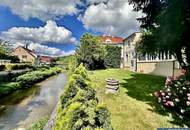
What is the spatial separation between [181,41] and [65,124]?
10.2 metres

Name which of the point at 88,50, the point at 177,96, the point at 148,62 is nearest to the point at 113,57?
the point at 88,50

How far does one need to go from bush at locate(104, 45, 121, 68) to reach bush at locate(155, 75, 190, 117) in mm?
33580

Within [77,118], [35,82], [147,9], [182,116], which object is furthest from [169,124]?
[35,82]

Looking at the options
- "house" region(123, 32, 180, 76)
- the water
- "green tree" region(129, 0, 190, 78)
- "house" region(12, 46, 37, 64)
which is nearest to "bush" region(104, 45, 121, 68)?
"house" region(123, 32, 180, 76)

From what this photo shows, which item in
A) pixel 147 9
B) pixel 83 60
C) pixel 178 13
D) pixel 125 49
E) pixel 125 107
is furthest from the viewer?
pixel 125 49

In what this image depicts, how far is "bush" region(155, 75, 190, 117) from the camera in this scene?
24.6ft

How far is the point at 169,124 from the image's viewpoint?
7.31m

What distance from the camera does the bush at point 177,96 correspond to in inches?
296

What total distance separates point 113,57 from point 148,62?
13.7 metres

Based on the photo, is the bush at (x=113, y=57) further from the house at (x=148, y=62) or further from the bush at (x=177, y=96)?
the bush at (x=177, y=96)

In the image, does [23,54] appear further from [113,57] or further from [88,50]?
[88,50]

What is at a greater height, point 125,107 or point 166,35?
point 166,35

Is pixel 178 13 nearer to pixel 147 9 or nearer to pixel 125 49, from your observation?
pixel 147 9

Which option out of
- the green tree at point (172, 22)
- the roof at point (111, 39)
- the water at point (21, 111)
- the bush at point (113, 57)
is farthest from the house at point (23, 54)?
the green tree at point (172, 22)
